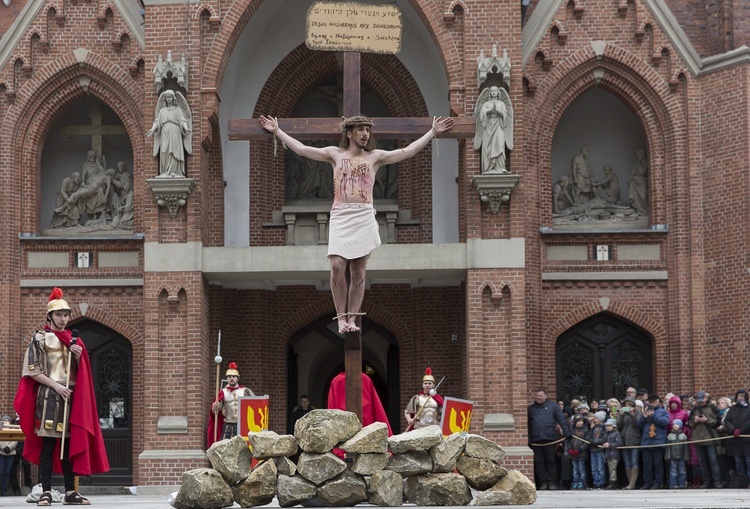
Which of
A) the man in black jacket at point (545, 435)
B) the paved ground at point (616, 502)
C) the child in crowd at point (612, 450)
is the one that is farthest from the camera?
the man in black jacket at point (545, 435)

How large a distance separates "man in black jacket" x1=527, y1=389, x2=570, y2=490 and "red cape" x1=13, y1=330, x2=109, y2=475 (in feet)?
37.2

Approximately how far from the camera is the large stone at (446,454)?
11.6 metres

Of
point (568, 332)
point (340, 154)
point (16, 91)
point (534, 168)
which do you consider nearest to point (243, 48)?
point (16, 91)

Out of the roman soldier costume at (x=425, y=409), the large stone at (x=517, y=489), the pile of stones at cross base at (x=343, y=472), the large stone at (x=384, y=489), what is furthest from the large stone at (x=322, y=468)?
the roman soldier costume at (x=425, y=409)

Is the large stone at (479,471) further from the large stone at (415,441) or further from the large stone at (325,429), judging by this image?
the large stone at (325,429)

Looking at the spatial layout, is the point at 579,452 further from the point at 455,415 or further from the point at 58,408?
the point at 58,408

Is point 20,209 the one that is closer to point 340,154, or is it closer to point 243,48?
point 243,48

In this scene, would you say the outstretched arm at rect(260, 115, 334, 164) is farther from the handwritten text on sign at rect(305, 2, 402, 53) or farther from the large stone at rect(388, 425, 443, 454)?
the large stone at rect(388, 425, 443, 454)

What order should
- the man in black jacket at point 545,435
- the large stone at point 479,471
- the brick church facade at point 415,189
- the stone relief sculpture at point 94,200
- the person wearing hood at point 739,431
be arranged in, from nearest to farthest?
the large stone at point 479,471 → the person wearing hood at point 739,431 → the man in black jacket at point 545,435 → the brick church facade at point 415,189 → the stone relief sculpture at point 94,200

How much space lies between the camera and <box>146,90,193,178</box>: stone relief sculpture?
23.9 metres

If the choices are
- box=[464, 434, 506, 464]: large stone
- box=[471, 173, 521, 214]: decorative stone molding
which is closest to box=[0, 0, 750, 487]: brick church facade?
box=[471, 173, 521, 214]: decorative stone molding

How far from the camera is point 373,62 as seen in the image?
Result: 27.0 m

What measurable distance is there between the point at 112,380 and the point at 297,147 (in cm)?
1471

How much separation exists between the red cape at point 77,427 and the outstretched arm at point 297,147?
108 inches
